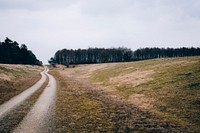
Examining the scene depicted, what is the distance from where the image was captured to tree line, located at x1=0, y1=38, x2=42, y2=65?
123019 mm

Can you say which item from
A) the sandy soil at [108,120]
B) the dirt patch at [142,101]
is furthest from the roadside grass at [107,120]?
the dirt patch at [142,101]

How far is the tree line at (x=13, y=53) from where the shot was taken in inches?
4843

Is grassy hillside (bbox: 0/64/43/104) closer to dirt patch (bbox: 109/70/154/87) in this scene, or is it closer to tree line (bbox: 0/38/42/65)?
dirt patch (bbox: 109/70/154/87)

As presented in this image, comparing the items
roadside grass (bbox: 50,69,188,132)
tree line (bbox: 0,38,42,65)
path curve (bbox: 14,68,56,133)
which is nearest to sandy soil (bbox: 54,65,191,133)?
roadside grass (bbox: 50,69,188,132)

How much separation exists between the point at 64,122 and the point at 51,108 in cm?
486

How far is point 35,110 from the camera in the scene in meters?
18.5

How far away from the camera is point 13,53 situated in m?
130

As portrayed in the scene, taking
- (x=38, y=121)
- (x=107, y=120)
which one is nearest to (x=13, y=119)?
(x=38, y=121)

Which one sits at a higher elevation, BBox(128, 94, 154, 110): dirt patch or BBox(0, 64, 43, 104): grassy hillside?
BBox(0, 64, 43, 104): grassy hillside

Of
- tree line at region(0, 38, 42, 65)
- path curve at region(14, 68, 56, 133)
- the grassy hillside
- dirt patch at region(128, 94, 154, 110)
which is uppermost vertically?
tree line at region(0, 38, 42, 65)

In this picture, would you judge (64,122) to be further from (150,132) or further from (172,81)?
(172,81)

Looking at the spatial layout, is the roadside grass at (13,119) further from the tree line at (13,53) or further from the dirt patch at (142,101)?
the tree line at (13,53)

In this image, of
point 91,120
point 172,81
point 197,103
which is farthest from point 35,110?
point 172,81

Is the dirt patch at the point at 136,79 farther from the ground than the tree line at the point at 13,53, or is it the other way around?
the tree line at the point at 13,53
